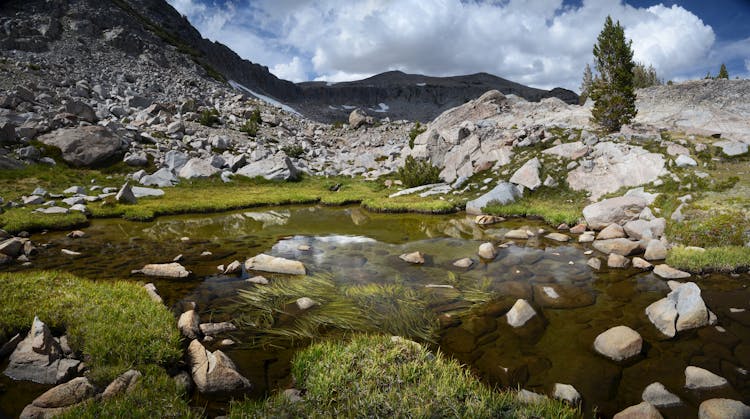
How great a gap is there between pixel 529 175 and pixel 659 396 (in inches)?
787

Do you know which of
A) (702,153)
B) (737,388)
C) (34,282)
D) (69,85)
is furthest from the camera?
(69,85)

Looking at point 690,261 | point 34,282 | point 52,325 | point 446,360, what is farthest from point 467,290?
point 34,282

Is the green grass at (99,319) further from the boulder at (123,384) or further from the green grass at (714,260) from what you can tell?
the green grass at (714,260)

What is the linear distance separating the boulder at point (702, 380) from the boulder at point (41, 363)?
9988 millimetres

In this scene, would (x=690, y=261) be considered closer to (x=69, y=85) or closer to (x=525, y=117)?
(x=525, y=117)

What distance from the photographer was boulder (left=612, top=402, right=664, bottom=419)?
4.81 m

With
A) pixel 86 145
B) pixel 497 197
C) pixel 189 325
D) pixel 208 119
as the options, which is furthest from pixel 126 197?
pixel 208 119

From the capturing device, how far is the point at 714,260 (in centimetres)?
1073

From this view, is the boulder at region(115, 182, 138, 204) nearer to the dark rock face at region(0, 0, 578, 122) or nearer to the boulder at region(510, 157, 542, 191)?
the boulder at region(510, 157, 542, 191)

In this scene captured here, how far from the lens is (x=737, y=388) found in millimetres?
5559

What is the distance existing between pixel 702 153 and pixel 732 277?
12.8m

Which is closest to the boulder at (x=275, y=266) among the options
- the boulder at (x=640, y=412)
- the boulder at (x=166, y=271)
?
the boulder at (x=166, y=271)

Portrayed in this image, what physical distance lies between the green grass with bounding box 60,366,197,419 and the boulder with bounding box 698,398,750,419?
22.8 feet

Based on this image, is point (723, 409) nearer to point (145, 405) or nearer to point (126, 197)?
point (145, 405)
